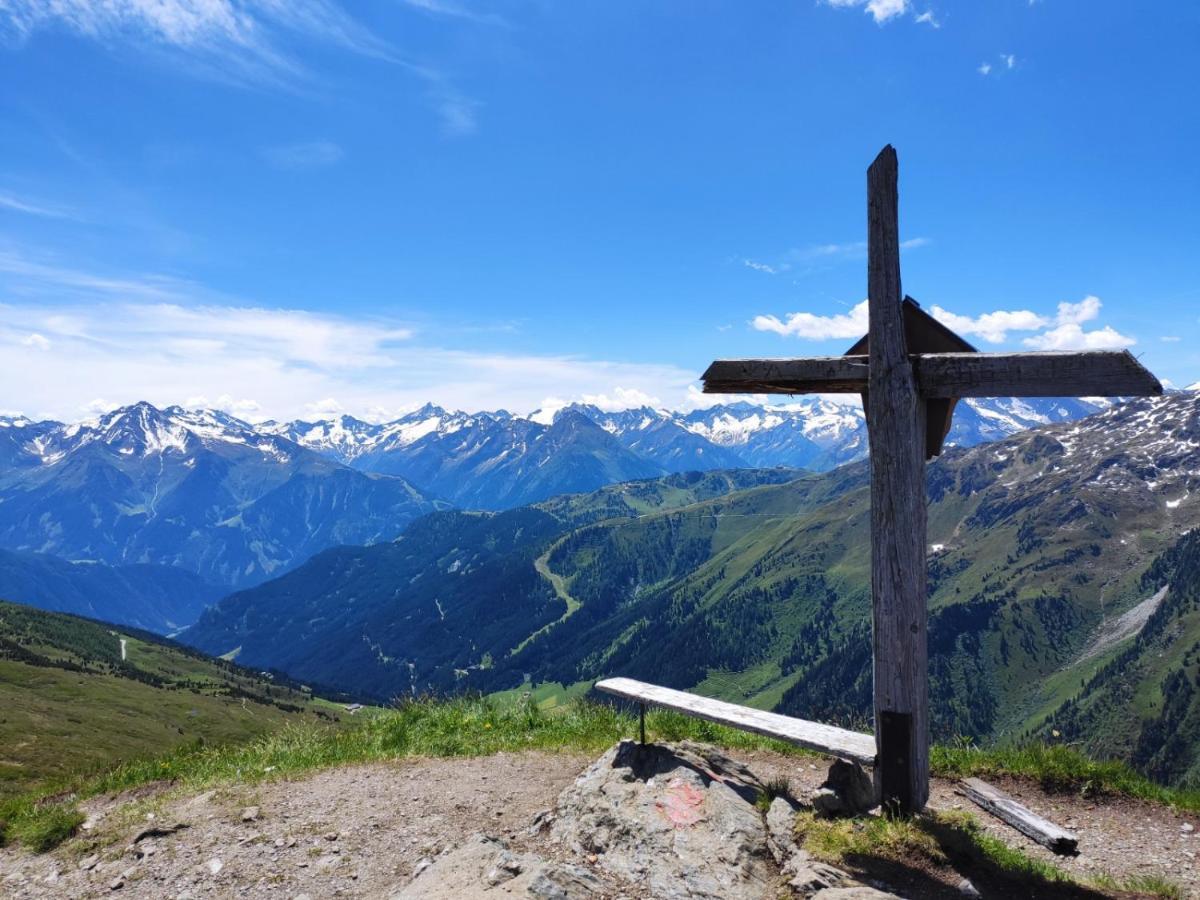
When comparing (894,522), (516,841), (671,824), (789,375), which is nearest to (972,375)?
(894,522)

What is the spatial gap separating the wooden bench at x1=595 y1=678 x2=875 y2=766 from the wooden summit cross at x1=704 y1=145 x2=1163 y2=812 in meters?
0.50

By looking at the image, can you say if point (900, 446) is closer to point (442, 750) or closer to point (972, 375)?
point (972, 375)

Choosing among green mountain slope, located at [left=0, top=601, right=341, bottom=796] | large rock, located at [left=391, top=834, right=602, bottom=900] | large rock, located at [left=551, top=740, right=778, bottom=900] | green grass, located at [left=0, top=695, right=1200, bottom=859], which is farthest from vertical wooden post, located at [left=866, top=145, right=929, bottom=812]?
green mountain slope, located at [left=0, top=601, right=341, bottom=796]

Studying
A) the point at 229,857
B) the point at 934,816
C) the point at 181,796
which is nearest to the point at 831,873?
the point at 934,816

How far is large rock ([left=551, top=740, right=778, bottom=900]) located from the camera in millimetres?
7102

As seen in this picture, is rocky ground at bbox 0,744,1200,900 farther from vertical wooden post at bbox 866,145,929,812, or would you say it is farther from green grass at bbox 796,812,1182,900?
vertical wooden post at bbox 866,145,929,812

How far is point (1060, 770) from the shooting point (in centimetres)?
1111

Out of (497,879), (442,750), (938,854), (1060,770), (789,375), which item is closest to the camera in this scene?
(497,879)

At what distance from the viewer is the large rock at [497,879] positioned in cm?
663

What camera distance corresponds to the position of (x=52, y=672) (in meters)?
165

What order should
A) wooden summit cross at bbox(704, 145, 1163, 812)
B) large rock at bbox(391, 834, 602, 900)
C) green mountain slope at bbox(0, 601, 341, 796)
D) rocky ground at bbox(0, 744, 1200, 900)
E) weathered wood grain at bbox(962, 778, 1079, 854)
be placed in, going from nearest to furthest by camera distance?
large rock at bbox(391, 834, 602, 900) → rocky ground at bbox(0, 744, 1200, 900) → wooden summit cross at bbox(704, 145, 1163, 812) → weathered wood grain at bbox(962, 778, 1079, 854) → green mountain slope at bbox(0, 601, 341, 796)

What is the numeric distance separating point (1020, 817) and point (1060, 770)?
2471 mm

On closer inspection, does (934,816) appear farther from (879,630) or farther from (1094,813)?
(1094,813)

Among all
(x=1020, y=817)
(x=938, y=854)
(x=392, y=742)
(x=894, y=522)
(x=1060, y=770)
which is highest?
(x=894, y=522)
